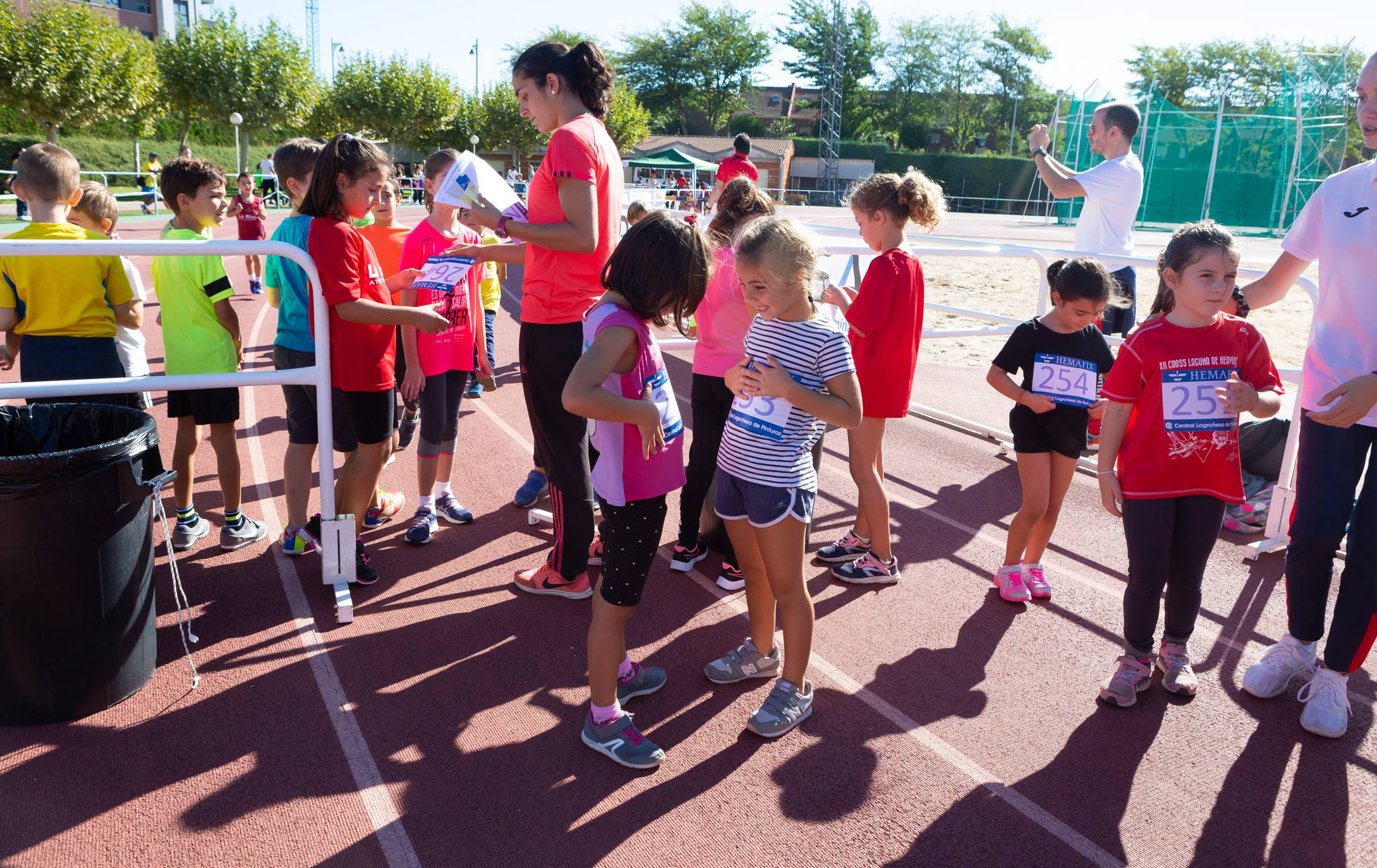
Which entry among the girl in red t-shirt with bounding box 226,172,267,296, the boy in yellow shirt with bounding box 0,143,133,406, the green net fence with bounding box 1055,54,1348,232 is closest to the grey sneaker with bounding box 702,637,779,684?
the boy in yellow shirt with bounding box 0,143,133,406

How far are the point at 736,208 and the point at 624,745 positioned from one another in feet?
7.82

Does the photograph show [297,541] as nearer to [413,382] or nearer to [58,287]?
[413,382]

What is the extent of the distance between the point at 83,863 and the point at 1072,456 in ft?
12.7

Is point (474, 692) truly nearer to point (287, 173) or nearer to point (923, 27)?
point (287, 173)

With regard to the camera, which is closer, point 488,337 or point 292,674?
point 292,674

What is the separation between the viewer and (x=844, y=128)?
84.4 metres

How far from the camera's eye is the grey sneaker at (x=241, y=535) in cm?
448

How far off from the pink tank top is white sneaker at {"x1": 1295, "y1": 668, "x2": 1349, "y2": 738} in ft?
8.14

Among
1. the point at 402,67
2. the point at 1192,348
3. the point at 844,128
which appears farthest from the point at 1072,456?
the point at 844,128

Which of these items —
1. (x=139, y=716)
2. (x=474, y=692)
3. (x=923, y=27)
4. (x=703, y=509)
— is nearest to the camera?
(x=139, y=716)

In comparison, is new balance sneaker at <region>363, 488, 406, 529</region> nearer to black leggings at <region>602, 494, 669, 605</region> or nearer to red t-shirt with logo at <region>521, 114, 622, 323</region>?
red t-shirt with logo at <region>521, 114, 622, 323</region>

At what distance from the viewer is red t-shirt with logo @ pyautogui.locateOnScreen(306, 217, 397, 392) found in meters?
3.72

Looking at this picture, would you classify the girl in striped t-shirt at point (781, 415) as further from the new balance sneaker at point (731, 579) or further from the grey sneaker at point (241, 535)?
the grey sneaker at point (241, 535)

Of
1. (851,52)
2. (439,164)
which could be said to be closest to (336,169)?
(439,164)
